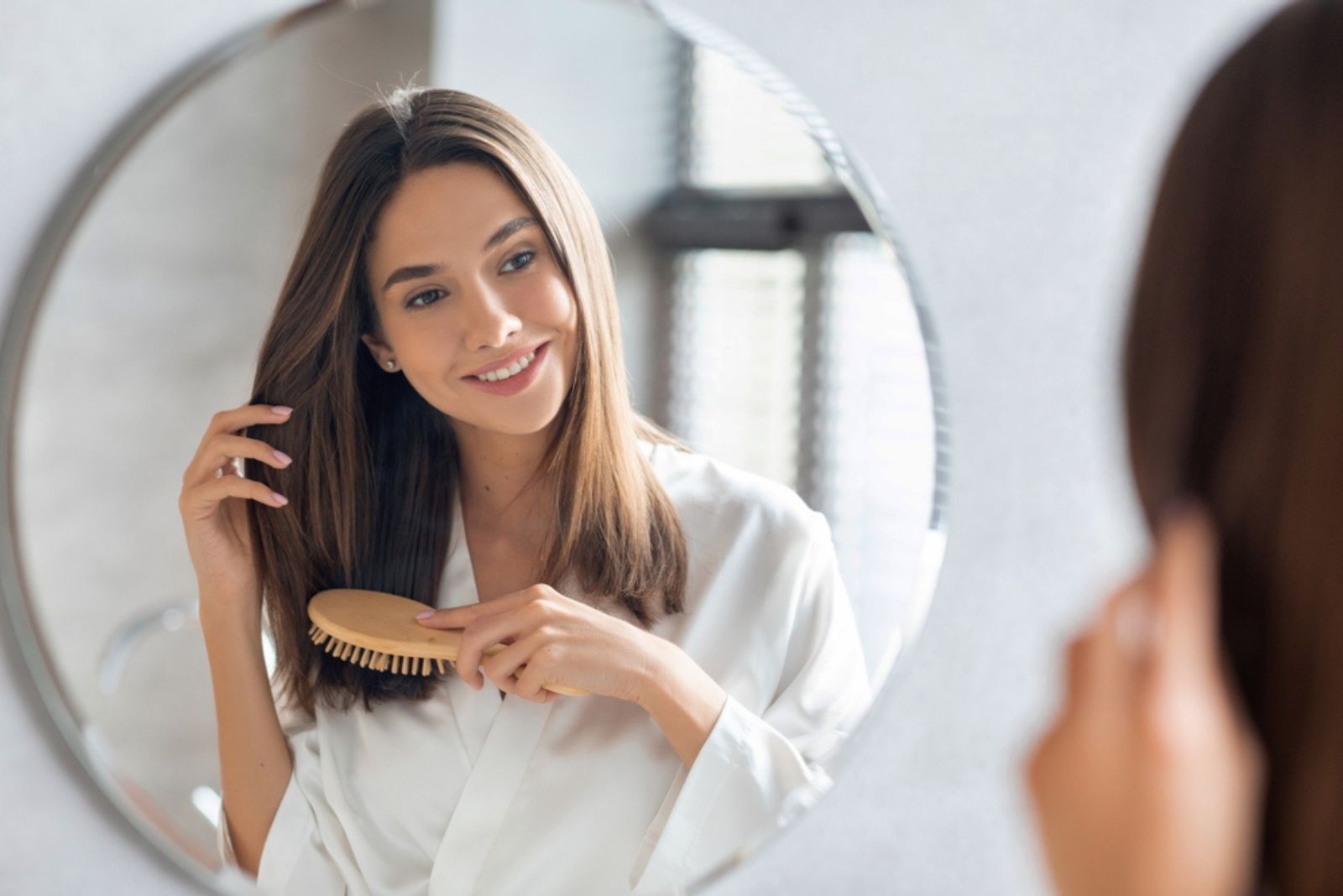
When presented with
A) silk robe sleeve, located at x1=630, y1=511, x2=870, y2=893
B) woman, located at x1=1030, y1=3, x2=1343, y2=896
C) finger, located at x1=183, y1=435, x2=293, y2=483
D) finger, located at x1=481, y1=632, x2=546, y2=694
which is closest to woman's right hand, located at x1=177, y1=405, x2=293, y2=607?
finger, located at x1=183, y1=435, x2=293, y2=483

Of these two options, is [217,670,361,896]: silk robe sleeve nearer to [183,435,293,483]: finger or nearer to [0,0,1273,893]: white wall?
[183,435,293,483]: finger

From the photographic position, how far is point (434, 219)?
1.59 ft

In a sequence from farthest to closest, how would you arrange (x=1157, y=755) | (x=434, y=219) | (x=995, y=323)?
1. (x=995, y=323)
2. (x=434, y=219)
3. (x=1157, y=755)

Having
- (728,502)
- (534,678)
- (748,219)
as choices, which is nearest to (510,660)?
(534,678)

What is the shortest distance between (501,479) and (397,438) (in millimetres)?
49

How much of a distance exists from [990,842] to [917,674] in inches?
4.3

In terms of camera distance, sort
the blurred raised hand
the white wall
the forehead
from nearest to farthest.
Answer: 1. the blurred raised hand
2. the forehead
3. the white wall

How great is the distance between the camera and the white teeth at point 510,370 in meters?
0.50

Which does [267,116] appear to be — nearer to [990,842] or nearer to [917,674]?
[917,674]

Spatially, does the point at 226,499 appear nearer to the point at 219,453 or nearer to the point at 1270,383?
the point at 219,453

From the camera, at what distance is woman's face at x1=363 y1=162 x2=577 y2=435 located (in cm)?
49

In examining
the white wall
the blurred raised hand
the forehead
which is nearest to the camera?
the blurred raised hand

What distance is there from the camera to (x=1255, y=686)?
379 millimetres

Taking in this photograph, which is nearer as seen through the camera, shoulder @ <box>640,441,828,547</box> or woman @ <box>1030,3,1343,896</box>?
woman @ <box>1030,3,1343,896</box>
